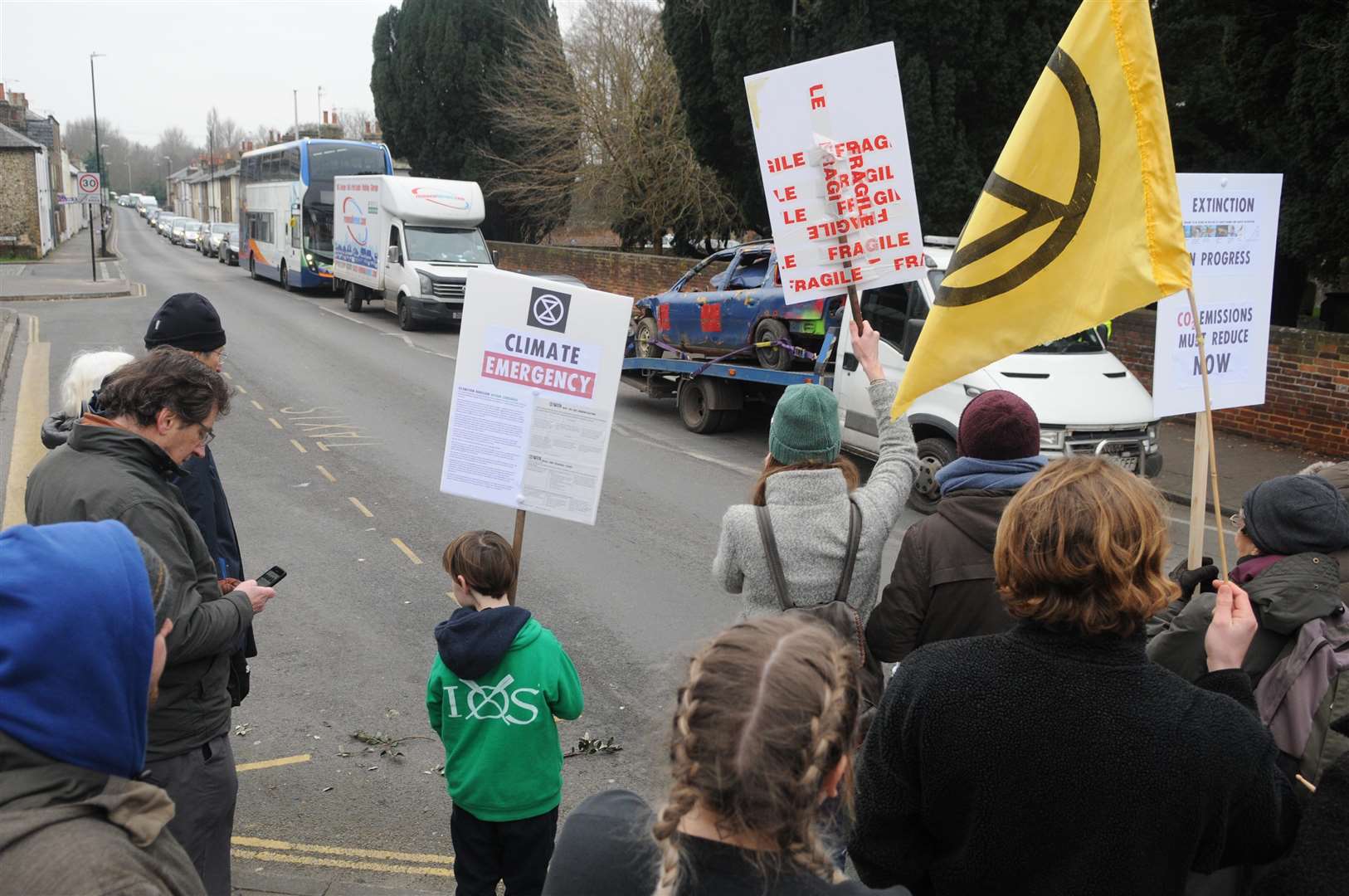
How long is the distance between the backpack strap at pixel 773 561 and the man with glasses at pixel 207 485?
5.30ft

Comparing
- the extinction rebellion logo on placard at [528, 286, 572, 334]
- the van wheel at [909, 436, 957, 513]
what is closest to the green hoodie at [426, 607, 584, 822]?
the extinction rebellion logo on placard at [528, 286, 572, 334]

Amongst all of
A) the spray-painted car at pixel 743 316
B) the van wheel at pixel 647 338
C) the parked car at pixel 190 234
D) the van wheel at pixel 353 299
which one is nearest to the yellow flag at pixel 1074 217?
the spray-painted car at pixel 743 316

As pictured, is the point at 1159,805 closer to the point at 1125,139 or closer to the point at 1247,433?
the point at 1125,139

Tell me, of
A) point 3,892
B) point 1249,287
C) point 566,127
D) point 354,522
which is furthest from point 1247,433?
point 566,127

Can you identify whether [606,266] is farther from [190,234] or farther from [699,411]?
[190,234]

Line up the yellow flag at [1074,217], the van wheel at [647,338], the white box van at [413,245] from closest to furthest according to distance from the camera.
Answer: the yellow flag at [1074,217]
the van wheel at [647,338]
the white box van at [413,245]

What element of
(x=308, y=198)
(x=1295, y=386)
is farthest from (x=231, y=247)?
(x=1295, y=386)

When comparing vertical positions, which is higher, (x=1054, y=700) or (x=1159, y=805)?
(x=1054, y=700)

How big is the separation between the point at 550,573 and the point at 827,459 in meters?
5.05

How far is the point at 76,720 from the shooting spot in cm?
168

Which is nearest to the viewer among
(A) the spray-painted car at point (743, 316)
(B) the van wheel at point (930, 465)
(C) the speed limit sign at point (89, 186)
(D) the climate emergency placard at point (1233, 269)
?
(D) the climate emergency placard at point (1233, 269)

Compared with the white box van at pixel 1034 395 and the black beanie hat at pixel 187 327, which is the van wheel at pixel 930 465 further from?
the black beanie hat at pixel 187 327

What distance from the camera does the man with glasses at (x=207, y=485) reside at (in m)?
3.76

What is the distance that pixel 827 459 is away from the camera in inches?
130
